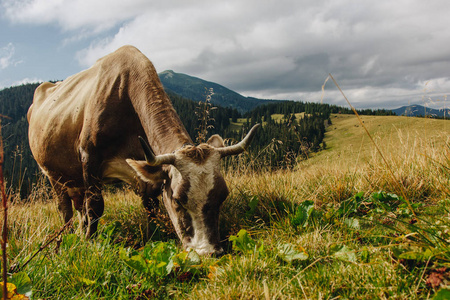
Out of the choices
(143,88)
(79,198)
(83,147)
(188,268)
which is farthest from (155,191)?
(79,198)

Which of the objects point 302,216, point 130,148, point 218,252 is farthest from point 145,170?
point 302,216

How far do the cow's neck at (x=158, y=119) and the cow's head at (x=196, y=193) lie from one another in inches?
19.2

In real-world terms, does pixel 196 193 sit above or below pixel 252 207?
above

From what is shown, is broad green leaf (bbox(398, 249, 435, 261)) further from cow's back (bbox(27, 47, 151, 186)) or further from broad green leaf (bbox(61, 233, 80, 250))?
cow's back (bbox(27, 47, 151, 186))

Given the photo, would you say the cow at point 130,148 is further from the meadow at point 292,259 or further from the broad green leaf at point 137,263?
the broad green leaf at point 137,263

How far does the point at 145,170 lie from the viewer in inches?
171

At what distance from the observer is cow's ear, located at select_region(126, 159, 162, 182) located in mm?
4324

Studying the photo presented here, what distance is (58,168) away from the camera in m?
6.59

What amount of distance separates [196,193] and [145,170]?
3.36ft

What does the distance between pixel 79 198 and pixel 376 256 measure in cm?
707

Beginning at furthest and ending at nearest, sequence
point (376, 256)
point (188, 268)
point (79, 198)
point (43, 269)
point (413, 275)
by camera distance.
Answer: point (79, 198) → point (188, 268) → point (43, 269) → point (376, 256) → point (413, 275)

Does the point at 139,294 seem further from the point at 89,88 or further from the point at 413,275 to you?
the point at 89,88

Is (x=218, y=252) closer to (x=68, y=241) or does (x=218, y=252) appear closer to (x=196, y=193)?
(x=196, y=193)

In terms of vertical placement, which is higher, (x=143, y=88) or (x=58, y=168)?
(x=143, y=88)
